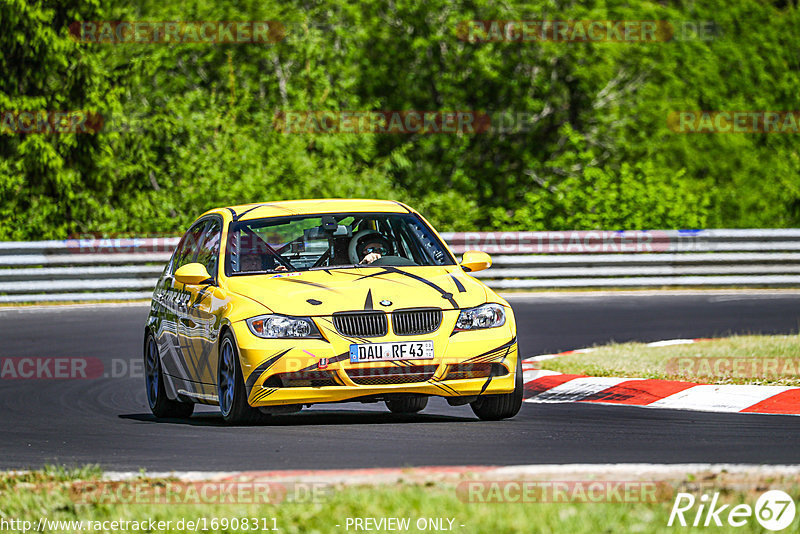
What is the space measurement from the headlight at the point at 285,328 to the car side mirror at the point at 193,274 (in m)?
0.96

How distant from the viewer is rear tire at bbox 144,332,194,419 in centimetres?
1074

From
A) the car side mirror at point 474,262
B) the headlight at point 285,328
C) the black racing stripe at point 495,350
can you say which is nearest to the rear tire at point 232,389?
the headlight at point 285,328

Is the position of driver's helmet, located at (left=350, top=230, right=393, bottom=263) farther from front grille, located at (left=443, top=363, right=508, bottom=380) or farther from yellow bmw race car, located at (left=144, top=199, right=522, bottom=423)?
front grille, located at (left=443, top=363, right=508, bottom=380)

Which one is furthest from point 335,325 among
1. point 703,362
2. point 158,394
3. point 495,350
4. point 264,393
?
point 703,362

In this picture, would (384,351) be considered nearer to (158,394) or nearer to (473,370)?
(473,370)

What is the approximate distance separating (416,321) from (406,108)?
2888 cm

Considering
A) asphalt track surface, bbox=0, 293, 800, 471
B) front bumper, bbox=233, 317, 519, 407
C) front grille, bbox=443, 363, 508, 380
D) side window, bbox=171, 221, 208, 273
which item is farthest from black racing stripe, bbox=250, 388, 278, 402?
side window, bbox=171, 221, 208, 273

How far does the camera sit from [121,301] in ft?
72.0

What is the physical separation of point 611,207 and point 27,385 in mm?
16255

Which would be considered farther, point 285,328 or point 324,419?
point 324,419

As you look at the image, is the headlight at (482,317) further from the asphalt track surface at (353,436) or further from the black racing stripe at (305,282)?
the black racing stripe at (305,282)

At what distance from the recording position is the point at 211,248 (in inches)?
415

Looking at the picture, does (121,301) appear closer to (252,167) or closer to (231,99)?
(252,167)

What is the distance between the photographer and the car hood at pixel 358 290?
9078 millimetres
